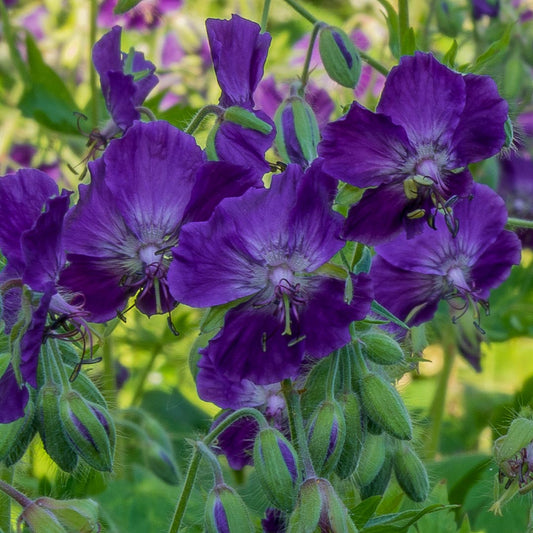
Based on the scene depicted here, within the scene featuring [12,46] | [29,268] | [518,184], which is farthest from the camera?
[518,184]

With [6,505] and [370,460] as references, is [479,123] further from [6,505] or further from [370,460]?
[6,505]

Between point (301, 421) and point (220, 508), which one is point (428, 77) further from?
point (220, 508)

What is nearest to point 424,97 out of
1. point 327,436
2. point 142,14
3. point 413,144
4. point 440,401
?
point 413,144

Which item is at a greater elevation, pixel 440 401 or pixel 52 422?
pixel 440 401

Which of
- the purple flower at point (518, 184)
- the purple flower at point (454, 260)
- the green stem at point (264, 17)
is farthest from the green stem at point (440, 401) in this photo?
the green stem at point (264, 17)

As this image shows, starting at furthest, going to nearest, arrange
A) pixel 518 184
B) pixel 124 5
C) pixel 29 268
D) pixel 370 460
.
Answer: pixel 518 184 < pixel 124 5 < pixel 370 460 < pixel 29 268

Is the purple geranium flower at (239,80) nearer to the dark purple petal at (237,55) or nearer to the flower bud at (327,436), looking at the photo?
the dark purple petal at (237,55)

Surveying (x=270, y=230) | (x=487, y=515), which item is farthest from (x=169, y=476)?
(x=270, y=230)
